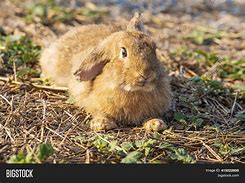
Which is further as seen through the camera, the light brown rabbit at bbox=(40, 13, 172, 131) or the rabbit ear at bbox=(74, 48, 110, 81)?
the rabbit ear at bbox=(74, 48, 110, 81)

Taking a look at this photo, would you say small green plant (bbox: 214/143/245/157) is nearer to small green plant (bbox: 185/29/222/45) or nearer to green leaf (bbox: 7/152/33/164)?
green leaf (bbox: 7/152/33/164)

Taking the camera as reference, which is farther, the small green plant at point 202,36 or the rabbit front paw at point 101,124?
the small green plant at point 202,36

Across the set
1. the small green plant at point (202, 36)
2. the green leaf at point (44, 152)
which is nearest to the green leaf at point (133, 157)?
the green leaf at point (44, 152)

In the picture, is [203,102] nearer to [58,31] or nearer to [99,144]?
[99,144]

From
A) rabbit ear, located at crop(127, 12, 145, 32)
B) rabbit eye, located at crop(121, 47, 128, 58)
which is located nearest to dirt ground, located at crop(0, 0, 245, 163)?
rabbit eye, located at crop(121, 47, 128, 58)

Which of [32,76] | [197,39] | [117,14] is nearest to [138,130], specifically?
[32,76]

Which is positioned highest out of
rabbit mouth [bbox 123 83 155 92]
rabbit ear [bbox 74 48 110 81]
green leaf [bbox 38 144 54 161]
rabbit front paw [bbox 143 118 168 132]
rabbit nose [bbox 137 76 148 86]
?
rabbit ear [bbox 74 48 110 81]

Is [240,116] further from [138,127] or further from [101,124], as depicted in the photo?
[101,124]

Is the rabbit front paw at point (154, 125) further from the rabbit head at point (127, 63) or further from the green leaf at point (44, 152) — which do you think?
the green leaf at point (44, 152)
